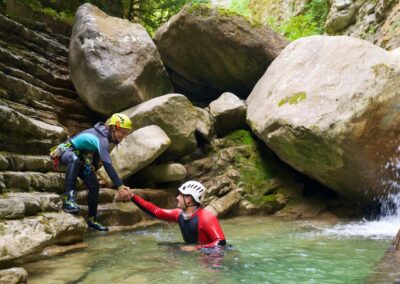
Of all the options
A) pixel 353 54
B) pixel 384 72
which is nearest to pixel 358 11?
pixel 353 54

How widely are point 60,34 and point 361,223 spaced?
11.7 metres

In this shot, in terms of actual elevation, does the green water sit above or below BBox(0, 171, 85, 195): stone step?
below

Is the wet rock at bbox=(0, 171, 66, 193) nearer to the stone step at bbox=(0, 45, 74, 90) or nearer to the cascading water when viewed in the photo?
the stone step at bbox=(0, 45, 74, 90)

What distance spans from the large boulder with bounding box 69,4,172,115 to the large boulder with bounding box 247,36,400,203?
333 cm

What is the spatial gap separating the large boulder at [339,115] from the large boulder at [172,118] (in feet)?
5.95

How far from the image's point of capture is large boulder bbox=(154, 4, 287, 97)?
11.9 metres

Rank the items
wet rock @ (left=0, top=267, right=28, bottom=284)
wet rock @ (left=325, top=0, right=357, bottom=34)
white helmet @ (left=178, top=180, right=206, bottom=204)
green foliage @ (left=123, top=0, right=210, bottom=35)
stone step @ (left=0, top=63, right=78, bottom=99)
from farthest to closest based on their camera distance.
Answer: green foliage @ (left=123, top=0, right=210, bottom=35)
wet rock @ (left=325, top=0, right=357, bottom=34)
stone step @ (left=0, top=63, right=78, bottom=99)
white helmet @ (left=178, top=180, right=206, bottom=204)
wet rock @ (left=0, top=267, right=28, bottom=284)

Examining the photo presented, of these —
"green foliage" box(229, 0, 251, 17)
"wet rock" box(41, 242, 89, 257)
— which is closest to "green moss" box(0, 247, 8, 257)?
"wet rock" box(41, 242, 89, 257)

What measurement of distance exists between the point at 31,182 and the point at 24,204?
153 centimetres

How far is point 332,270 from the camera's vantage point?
5.04 m

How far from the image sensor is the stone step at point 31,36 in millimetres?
11250

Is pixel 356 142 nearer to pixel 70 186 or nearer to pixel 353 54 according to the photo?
pixel 353 54

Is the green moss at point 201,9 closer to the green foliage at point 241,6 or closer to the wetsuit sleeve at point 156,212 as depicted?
the wetsuit sleeve at point 156,212

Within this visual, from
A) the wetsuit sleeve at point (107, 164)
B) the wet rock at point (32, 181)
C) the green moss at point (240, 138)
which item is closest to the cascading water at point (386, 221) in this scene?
the green moss at point (240, 138)
